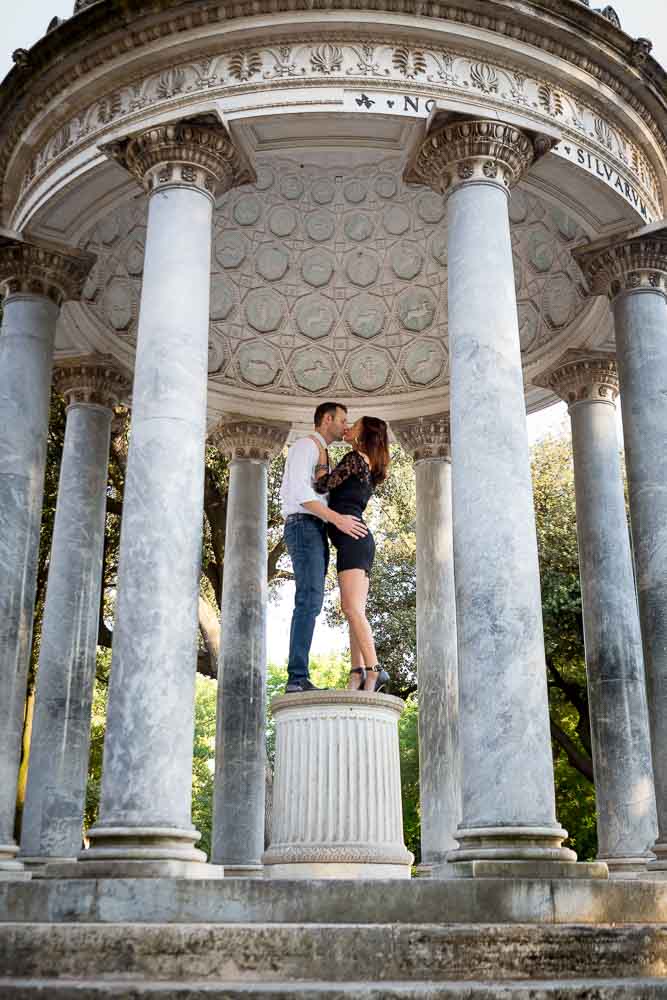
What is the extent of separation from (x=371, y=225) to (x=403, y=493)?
20538 mm

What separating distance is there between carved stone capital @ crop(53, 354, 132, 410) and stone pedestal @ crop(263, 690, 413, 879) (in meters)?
14.2

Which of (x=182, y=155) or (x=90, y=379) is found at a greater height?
(x=182, y=155)

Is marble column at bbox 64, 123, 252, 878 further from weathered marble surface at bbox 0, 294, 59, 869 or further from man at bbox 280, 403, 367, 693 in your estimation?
weathered marble surface at bbox 0, 294, 59, 869

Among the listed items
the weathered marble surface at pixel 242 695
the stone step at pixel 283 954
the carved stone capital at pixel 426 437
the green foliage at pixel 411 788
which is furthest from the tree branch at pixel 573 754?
the stone step at pixel 283 954

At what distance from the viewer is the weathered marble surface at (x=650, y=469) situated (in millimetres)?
22031

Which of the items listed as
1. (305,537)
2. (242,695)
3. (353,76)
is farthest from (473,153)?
(242,695)

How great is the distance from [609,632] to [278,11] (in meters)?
17.3

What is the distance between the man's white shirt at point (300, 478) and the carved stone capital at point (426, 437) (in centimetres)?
1345

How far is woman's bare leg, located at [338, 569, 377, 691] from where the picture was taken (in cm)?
2045

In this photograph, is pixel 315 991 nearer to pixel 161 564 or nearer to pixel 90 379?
pixel 161 564

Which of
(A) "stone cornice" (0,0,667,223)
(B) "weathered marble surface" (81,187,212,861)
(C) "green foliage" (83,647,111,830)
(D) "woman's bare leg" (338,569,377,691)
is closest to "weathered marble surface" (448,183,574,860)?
(D) "woman's bare leg" (338,569,377,691)

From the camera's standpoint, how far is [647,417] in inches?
929

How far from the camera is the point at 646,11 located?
38281 millimetres

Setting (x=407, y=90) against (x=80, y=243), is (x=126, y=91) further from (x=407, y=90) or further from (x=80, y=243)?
(x=407, y=90)
